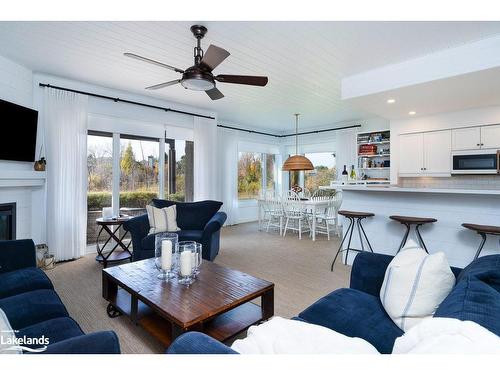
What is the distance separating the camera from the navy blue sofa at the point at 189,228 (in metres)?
3.46

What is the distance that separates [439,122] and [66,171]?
5.98 meters

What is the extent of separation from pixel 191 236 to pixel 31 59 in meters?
2.91

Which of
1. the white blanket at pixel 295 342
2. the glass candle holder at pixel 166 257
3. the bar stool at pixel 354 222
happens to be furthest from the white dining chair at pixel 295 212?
the white blanket at pixel 295 342

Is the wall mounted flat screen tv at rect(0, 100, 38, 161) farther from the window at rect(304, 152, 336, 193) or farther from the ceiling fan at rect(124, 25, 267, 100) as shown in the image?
the window at rect(304, 152, 336, 193)

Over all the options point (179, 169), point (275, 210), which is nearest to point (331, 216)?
point (275, 210)

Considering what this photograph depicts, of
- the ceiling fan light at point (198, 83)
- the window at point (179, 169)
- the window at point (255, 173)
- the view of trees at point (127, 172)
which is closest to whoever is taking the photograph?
the ceiling fan light at point (198, 83)

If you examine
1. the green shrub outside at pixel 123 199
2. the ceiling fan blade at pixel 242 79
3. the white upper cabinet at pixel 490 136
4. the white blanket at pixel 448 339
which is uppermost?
the ceiling fan blade at pixel 242 79

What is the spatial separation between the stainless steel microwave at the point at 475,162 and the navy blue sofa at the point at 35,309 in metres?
5.25

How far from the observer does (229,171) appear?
6.64m

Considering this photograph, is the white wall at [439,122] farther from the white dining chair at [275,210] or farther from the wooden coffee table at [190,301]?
the wooden coffee table at [190,301]

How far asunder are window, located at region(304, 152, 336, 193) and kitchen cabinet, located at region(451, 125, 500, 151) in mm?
2855

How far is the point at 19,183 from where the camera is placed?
10.8 feet

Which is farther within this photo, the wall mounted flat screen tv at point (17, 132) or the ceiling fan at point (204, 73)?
the wall mounted flat screen tv at point (17, 132)

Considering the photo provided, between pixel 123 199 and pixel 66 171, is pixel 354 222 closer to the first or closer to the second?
pixel 123 199
